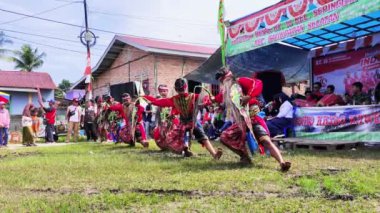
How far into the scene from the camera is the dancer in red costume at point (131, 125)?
1039 centimetres

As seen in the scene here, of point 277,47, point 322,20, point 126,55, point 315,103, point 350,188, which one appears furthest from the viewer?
point 126,55

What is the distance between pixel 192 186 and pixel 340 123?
6.13 meters

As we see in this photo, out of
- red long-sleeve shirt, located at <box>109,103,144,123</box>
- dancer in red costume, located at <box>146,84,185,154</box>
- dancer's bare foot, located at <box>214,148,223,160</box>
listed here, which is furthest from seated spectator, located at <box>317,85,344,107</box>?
dancer's bare foot, located at <box>214,148,223,160</box>

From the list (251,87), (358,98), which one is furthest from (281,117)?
(251,87)

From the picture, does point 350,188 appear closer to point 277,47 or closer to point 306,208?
point 306,208

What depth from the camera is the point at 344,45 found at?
44.4 feet

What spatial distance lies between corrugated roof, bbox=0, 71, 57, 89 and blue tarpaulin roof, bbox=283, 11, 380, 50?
68.1ft

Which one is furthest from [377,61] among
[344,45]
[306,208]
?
[306,208]

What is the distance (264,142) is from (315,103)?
5.65m

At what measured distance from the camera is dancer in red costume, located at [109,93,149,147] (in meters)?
10.4

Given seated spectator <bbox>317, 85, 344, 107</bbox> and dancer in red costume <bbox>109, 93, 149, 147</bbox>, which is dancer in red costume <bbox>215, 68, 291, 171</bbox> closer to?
dancer in red costume <bbox>109, 93, 149, 147</bbox>

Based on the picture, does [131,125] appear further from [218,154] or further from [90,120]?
[90,120]

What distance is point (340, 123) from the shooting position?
32.2 ft

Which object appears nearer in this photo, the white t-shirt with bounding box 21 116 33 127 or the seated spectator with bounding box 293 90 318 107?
the seated spectator with bounding box 293 90 318 107
